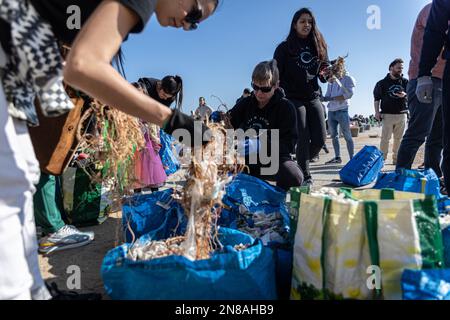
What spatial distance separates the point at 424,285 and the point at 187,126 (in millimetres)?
942

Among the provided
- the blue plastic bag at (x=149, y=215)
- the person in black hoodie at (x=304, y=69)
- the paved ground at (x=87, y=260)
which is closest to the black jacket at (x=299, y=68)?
the person in black hoodie at (x=304, y=69)

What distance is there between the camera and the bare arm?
945 mm

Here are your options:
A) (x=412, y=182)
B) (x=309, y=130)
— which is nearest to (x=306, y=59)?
(x=309, y=130)

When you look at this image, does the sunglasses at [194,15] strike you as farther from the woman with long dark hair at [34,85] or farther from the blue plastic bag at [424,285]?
the blue plastic bag at [424,285]

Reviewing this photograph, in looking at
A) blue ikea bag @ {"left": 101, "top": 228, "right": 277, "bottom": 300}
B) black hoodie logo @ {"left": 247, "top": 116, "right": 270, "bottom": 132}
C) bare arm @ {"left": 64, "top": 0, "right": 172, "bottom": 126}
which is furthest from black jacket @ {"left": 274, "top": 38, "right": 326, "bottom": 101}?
bare arm @ {"left": 64, "top": 0, "right": 172, "bottom": 126}

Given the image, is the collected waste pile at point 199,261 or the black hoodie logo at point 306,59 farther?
the black hoodie logo at point 306,59

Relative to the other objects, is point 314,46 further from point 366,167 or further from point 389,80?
point 389,80

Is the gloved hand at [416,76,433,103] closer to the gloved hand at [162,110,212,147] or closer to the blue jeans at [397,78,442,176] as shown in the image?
the blue jeans at [397,78,442,176]

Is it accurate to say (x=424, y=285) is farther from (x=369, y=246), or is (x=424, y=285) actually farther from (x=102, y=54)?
(x=102, y=54)

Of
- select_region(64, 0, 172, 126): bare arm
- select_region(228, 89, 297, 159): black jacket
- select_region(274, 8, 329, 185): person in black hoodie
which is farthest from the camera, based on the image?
select_region(274, 8, 329, 185): person in black hoodie

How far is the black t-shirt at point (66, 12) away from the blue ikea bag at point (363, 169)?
11.0 ft

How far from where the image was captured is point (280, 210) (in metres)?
2.13

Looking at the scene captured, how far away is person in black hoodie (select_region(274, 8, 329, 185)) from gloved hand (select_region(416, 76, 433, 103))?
1.01m

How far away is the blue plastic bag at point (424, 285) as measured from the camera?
108cm
